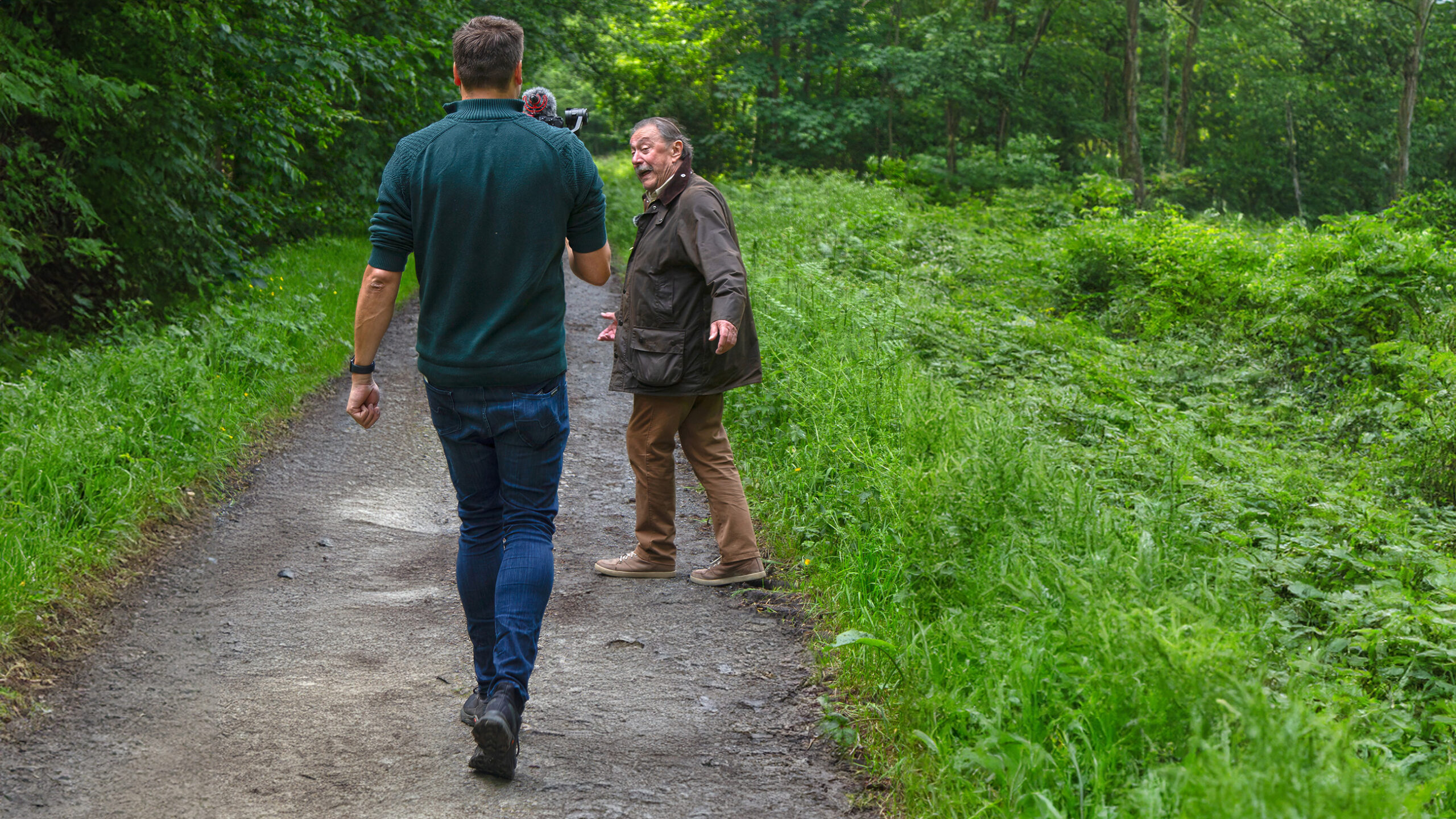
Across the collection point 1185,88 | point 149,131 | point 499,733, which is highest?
point 1185,88

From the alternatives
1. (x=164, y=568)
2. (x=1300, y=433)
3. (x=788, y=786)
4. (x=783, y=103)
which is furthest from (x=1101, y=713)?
(x=783, y=103)

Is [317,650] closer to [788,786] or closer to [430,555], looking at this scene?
[430,555]

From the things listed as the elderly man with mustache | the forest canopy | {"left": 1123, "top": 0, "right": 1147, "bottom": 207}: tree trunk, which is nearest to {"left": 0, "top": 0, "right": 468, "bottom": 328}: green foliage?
the forest canopy


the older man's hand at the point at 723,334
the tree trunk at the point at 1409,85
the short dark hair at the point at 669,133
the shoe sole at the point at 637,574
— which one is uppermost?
the tree trunk at the point at 1409,85

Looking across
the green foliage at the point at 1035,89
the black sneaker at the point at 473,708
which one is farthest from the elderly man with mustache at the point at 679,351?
the green foliage at the point at 1035,89

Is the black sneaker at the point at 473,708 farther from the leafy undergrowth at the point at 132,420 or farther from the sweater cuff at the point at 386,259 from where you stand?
the leafy undergrowth at the point at 132,420

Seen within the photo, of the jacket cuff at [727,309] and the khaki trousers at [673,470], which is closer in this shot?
the jacket cuff at [727,309]

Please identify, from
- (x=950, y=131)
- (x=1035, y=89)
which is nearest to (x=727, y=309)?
(x=950, y=131)

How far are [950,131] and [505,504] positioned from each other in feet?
95.8

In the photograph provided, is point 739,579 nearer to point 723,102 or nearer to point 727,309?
point 727,309

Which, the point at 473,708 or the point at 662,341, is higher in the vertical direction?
the point at 662,341

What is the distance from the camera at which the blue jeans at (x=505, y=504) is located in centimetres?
319

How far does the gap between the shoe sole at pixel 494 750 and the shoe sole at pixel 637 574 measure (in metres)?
2.02

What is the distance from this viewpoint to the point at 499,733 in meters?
3.00
